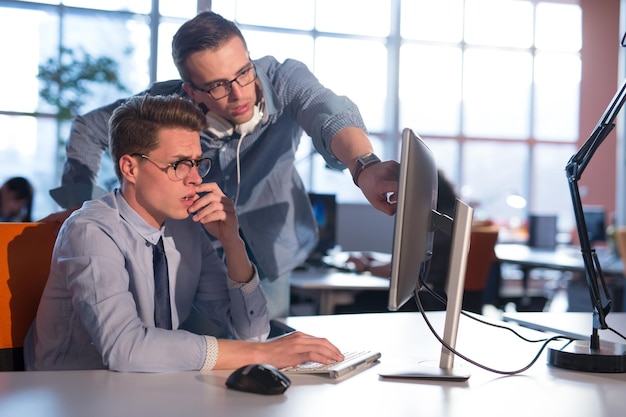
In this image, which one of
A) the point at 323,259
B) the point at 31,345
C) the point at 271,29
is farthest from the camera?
the point at 271,29

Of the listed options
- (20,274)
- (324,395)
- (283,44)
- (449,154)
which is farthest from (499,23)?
(324,395)

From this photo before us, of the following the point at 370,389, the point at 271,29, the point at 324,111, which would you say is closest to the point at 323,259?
the point at 324,111

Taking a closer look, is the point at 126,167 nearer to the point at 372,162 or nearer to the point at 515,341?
the point at 372,162

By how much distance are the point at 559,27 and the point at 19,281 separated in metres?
11.3

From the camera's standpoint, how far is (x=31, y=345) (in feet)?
5.77

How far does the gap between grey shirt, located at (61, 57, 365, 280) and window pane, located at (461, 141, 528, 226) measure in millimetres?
8961

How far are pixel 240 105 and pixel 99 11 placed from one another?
25.0 feet

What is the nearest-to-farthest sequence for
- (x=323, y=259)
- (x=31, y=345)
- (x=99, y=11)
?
(x=31, y=345) → (x=323, y=259) → (x=99, y=11)

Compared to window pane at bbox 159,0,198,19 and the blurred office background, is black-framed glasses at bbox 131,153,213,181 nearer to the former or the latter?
the blurred office background

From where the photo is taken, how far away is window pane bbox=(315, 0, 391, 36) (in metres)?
10.1

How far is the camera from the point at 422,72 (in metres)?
10.7

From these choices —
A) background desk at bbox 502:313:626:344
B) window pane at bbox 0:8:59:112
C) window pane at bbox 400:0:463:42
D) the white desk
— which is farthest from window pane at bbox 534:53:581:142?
background desk at bbox 502:313:626:344

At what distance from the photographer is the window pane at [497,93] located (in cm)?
1103

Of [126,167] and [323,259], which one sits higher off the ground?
[126,167]
